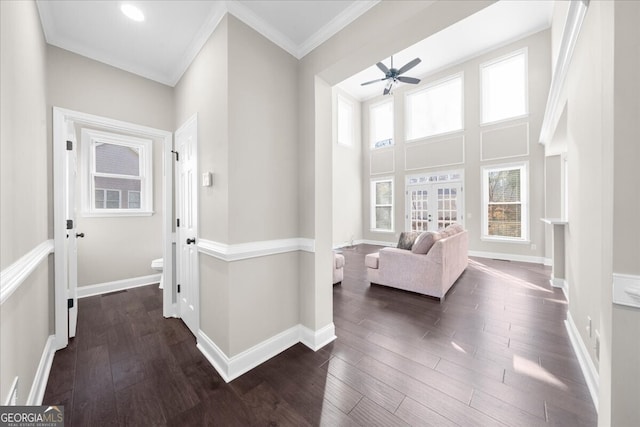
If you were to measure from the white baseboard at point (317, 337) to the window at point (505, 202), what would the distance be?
5.47 m

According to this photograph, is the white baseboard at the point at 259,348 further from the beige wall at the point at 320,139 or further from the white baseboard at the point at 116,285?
the white baseboard at the point at 116,285

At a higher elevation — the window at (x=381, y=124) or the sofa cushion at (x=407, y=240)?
the window at (x=381, y=124)

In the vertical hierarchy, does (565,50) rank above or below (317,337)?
above

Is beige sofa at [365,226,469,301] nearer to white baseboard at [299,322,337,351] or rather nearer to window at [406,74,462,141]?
white baseboard at [299,322,337,351]

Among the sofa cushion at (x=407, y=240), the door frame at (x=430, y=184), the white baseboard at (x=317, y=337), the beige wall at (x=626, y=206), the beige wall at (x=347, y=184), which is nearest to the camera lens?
the beige wall at (x=626, y=206)

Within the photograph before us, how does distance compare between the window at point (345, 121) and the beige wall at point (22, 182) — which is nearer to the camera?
the beige wall at point (22, 182)

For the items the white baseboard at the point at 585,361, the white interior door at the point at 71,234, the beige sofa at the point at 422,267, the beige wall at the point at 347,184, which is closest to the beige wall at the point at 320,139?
the beige sofa at the point at 422,267

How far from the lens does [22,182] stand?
54.4 inches

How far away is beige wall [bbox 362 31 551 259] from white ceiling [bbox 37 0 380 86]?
5.49 meters

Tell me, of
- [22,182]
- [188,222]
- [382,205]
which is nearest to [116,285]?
[188,222]

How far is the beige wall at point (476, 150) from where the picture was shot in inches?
205

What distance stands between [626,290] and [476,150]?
596 cm

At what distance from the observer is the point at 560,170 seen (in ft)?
12.7

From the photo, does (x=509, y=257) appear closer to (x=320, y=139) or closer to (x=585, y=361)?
(x=585, y=361)
